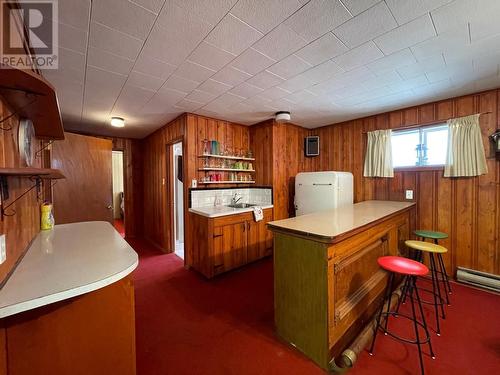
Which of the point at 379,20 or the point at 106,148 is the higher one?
the point at 379,20

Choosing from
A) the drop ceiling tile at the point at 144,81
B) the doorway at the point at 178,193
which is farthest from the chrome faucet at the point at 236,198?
the drop ceiling tile at the point at 144,81

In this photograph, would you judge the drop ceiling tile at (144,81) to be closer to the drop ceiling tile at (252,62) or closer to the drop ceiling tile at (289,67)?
the drop ceiling tile at (252,62)

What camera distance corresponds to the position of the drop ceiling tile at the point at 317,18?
51.3 inches

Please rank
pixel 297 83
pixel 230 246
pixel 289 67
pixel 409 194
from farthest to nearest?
pixel 409 194 → pixel 230 246 → pixel 297 83 → pixel 289 67

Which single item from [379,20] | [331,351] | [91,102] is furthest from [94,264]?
[91,102]

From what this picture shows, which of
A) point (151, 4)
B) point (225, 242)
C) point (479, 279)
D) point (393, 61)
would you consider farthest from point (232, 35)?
point (479, 279)

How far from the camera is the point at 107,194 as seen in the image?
3.44 metres

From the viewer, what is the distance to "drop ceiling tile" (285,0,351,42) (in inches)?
51.3

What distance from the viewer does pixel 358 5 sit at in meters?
1.30

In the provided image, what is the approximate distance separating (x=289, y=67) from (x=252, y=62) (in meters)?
0.36

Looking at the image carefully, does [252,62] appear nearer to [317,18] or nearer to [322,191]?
[317,18]

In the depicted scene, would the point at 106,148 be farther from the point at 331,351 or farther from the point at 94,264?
the point at 331,351

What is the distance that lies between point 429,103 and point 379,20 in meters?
2.23

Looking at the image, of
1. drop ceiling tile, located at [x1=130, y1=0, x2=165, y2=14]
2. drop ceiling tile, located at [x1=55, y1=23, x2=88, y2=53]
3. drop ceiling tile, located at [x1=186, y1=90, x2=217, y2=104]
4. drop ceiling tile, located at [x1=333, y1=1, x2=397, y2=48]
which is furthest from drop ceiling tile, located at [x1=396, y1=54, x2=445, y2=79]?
drop ceiling tile, located at [x1=55, y1=23, x2=88, y2=53]
